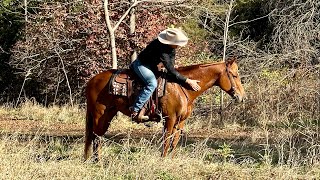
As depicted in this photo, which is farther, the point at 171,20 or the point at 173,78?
the point at 171,20

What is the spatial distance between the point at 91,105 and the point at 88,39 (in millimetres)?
9131

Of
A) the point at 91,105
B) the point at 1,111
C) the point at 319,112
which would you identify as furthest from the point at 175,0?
the point at 1,111

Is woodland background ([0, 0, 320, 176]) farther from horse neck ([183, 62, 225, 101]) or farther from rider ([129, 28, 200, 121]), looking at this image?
rider ([129, 28, 200, 121])

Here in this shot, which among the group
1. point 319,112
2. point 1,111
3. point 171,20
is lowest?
point 1,111

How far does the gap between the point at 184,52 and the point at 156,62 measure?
10166mm

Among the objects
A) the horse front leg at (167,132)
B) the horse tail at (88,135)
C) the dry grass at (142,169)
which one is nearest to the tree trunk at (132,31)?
the horse tail at (88,135)

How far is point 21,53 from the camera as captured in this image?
20234 millimetres

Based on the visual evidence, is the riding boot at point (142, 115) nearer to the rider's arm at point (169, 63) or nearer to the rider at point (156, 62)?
the rider at point (156, 62)

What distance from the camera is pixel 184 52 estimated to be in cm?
1884

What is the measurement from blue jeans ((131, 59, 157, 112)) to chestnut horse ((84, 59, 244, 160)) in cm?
32

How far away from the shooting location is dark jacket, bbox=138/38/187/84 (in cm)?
841

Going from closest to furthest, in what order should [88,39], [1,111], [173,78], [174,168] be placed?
[174,168] < [173,78] < [88,39] < [1,111]

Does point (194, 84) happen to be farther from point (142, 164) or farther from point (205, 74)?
A: point (142, 164)

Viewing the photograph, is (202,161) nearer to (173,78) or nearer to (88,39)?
(173,78)
